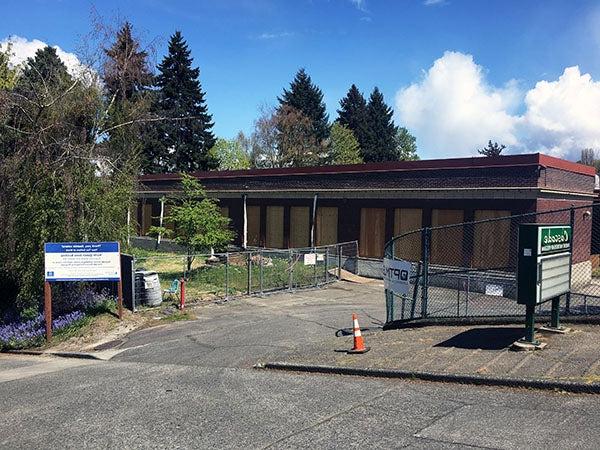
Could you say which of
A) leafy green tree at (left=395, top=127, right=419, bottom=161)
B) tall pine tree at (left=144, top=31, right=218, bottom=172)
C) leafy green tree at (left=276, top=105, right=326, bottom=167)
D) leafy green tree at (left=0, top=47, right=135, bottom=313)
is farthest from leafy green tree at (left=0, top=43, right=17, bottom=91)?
leafy green tree at (left=395, top=127, right=419, bottom=161)

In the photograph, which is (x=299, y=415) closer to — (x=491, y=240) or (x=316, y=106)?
(x=491, y=240)

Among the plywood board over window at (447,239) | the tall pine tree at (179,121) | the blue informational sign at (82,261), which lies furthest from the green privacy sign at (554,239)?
the tall pine tree at (179,121)

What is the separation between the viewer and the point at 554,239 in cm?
847

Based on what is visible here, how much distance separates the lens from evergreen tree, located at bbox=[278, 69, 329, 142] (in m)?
68.5

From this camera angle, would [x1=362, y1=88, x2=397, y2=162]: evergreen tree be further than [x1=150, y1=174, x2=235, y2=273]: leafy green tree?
Yes

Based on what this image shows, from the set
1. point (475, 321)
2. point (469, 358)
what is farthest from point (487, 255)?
point (469, 358)

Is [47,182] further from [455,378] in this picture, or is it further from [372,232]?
[372,232]

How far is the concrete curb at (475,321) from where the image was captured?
9.34 m

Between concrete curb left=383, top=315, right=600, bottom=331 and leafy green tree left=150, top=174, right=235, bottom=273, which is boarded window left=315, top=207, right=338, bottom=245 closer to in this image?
leafy green tree left=150, top=174, right=235, bottom=273

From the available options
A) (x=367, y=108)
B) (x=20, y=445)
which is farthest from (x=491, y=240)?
(x=367, y=108)

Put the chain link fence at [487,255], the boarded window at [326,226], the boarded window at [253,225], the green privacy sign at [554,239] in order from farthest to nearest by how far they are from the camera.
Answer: the boarded window at [253,225] < the boarded window at [326,226] < the chain link fence at [487,255] < the green privacy sign at [554,239]

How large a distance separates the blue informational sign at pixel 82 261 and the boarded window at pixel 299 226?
54.4ft

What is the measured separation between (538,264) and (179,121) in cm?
5248

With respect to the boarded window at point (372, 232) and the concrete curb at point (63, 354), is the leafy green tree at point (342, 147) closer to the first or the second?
the boarded window at point (372, 232)
